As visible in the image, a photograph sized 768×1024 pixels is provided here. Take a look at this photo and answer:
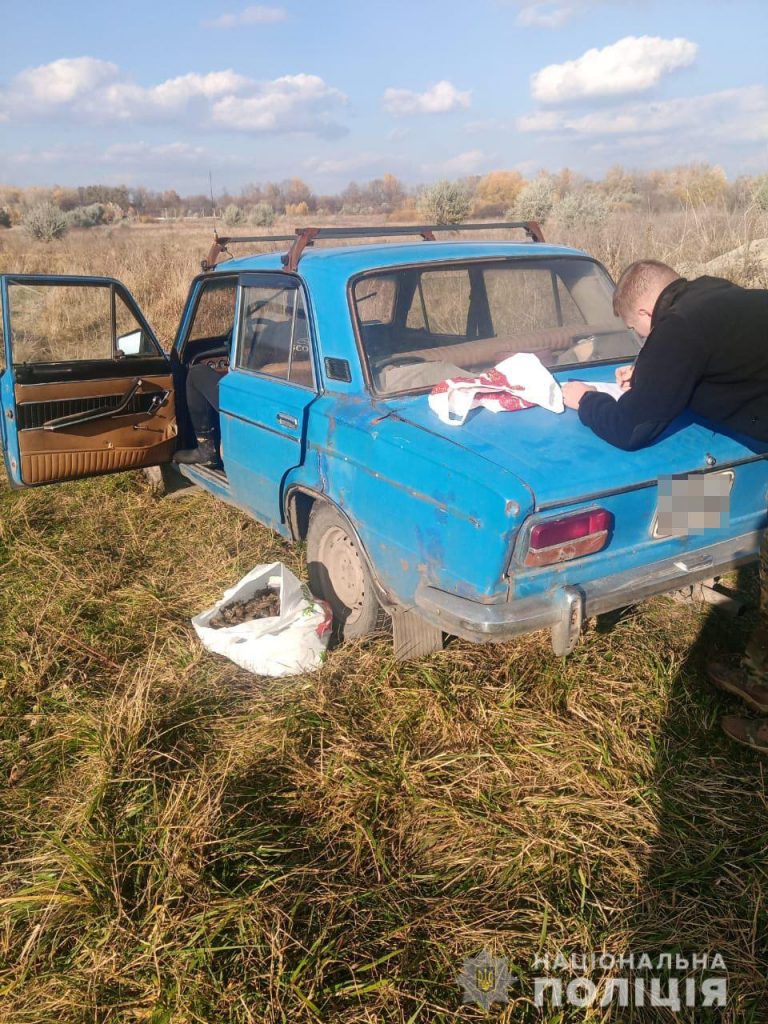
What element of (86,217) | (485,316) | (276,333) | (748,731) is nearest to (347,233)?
(276,333)

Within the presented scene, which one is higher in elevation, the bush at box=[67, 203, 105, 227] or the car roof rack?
the bush at box=[67, 203, 105, 227]

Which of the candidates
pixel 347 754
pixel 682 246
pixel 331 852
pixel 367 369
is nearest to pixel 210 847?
pixel 331 852

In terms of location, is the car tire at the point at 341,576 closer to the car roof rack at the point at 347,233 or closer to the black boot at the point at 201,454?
the car roof rack at the point at 347,233

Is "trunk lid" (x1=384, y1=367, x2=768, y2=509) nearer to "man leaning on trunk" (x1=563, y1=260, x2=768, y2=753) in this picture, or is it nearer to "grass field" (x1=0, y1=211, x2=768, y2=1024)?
"man leaning on trunk" (x1=563, y1=260, x2=768, y2=753)

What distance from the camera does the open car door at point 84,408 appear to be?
4207 mm

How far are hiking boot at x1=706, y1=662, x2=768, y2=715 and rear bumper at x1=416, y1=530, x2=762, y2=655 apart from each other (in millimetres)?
504

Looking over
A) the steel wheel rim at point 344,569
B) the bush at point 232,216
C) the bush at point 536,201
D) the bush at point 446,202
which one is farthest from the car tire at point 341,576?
the bush at point 232,216

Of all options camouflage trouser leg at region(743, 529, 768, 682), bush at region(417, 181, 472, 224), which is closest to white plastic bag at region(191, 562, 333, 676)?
camouflage trouser leg at region(743, 529, 768, 682)

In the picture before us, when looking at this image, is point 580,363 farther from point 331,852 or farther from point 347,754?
point 331,852

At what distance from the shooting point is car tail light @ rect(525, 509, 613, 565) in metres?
2.48

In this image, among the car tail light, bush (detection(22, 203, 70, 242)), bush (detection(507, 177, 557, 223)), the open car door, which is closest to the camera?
the car tail light

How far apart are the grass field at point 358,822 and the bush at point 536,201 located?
15479mm

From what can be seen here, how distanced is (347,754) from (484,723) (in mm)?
580

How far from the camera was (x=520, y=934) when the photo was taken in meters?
2.05
